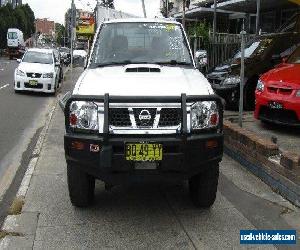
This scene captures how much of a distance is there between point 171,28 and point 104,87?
7.27 feet

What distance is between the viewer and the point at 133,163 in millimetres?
4633

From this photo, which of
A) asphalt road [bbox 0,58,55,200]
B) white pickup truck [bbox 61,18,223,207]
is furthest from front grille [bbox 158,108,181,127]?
asphalt road [bbox 0,58,55,200]

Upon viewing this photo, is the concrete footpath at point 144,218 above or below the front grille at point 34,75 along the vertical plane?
below

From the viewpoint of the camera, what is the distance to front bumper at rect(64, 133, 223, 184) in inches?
181

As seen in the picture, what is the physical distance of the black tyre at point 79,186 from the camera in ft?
16.7

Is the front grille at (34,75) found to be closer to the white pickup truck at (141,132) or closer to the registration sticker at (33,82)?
the registration sticker at (33,82)

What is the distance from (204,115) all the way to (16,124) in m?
7.15

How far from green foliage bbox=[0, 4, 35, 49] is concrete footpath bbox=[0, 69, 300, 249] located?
6926cm

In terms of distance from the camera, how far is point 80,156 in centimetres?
475

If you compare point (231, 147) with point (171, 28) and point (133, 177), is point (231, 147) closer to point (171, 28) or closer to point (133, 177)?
point (171, 28)

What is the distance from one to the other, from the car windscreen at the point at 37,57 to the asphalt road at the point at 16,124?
1.37 meters

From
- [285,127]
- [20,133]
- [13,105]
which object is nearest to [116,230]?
[285,127]

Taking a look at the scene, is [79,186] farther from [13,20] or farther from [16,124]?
[13,20]

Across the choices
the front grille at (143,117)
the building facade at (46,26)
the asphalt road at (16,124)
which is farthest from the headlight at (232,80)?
the building facade at (46,26)
